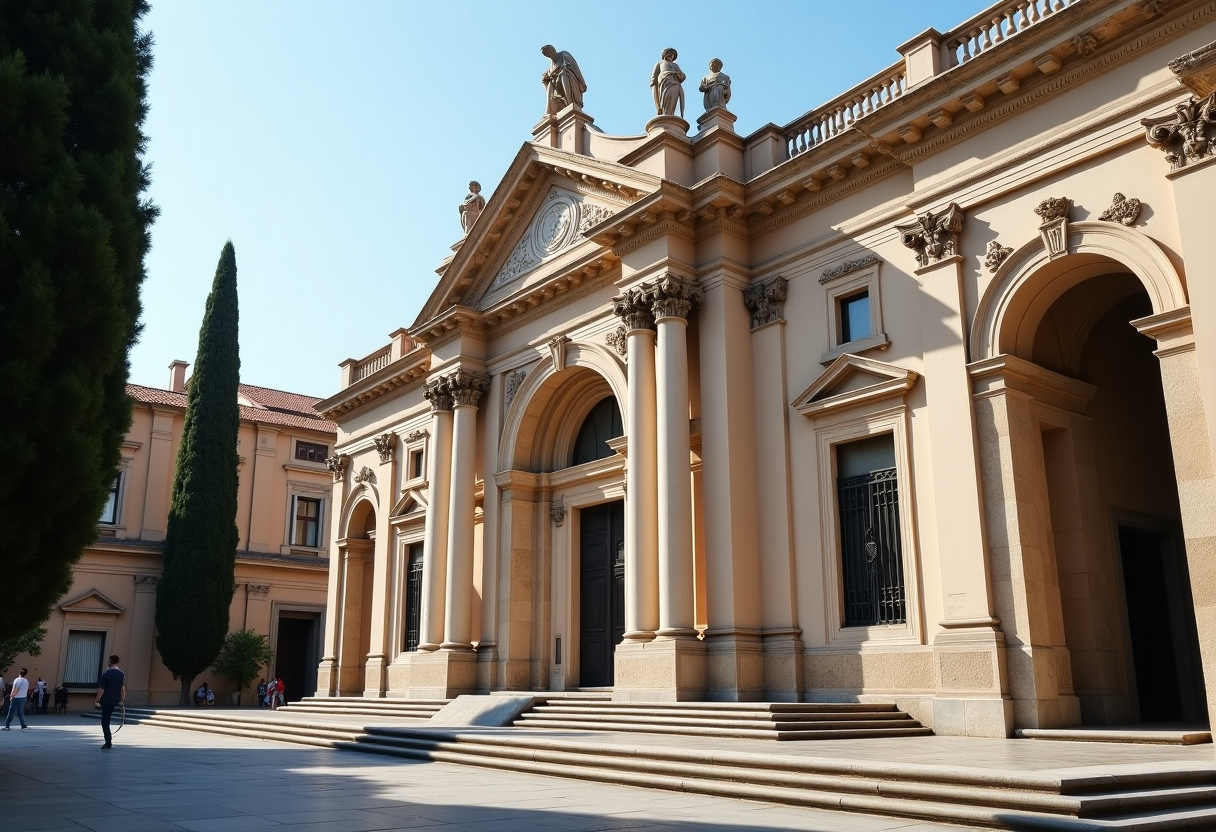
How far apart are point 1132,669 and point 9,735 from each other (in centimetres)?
2066

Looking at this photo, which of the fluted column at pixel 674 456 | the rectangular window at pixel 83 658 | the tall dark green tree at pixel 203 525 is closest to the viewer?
the fluted column at pixel 674 456

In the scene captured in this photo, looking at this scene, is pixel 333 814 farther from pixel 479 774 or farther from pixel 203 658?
pixel 203 658

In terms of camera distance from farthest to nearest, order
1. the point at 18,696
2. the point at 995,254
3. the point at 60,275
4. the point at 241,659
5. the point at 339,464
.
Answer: the point at 241,659
the point at 339,464
the point at 18,696
the point at 995,254
the point at 60,275

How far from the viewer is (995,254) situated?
14.6 metres

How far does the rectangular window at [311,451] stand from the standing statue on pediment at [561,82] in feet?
76.9

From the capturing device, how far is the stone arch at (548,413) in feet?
71.5

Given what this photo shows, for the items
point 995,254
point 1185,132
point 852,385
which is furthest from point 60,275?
point 1185,132

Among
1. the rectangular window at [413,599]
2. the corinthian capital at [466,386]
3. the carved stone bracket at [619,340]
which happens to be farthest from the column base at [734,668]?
the rectangular window at [413,599]

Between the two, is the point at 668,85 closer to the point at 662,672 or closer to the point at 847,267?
the point at 847,267

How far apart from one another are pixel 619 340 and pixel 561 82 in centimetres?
684

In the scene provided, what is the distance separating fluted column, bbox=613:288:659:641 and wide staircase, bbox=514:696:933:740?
5.85ft

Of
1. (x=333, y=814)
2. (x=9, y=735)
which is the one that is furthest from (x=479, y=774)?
(x=9, y=735)

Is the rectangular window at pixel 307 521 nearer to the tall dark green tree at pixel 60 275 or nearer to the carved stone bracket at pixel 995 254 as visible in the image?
the tall dark green tree at pixel 60 275

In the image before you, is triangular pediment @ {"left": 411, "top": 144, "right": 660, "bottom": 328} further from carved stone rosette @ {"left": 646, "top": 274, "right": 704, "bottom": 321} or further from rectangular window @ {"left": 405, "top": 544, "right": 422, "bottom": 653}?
rectangular window @ {"left": 405, "top": 544, "right": 422, "bottom": 653}
